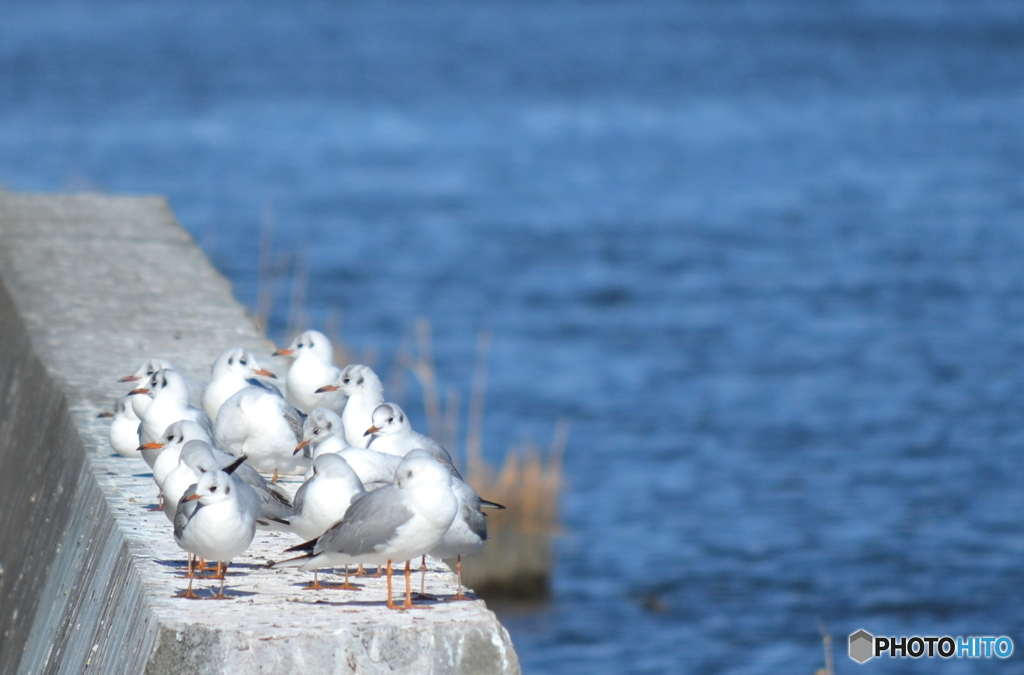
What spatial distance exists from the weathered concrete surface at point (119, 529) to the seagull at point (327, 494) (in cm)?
16

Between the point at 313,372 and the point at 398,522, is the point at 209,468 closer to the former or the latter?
the point at 398,522

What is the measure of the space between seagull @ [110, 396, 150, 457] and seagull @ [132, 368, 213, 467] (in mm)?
89

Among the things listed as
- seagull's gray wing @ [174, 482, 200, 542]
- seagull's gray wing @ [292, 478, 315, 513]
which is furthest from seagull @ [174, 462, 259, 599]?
seagull's gray wing @ [292, 478, 315, 513]

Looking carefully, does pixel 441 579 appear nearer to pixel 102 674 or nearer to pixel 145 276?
pixel 102 674

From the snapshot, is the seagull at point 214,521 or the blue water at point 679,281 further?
the blue water at point 679,281

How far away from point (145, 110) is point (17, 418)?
136 feet

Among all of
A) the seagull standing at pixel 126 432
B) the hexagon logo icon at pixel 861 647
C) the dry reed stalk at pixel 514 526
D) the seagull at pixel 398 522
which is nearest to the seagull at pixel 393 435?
the seagull at pixel 398 522

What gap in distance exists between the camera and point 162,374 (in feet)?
16.4

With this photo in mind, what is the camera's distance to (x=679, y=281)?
25500 millimetres

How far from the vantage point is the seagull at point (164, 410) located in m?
4.80

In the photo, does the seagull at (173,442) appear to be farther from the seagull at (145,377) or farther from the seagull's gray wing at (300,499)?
the seagull at (145,377)

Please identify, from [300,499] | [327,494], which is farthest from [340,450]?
[327,494]

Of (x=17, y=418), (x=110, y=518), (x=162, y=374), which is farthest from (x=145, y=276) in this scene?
(x=110, y=518)

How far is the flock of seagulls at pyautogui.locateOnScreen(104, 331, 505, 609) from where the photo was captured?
12.4 feet
